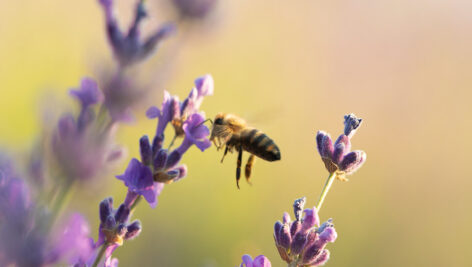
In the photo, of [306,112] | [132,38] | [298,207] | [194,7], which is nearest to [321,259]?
[298,207]

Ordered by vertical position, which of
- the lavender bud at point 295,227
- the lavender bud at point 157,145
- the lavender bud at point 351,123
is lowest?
the lavender bud at point 295,227

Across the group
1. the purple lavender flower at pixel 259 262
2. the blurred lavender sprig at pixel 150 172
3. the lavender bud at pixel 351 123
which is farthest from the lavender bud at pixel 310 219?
the blurred lavender sprig at pixel 150 172

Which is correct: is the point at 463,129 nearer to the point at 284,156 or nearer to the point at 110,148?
the point at 284,156

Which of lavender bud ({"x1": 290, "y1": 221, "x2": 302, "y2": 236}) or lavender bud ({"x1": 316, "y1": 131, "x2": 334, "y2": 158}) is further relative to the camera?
lavender bud ({"x1": 316, "y1": 131, "x2": 334, "y2": 158})

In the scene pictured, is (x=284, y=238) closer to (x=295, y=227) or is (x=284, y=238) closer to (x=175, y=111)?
(x=295, y=227)

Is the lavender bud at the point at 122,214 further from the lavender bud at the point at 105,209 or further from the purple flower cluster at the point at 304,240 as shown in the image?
the purple flower cluster at the point at 304,240

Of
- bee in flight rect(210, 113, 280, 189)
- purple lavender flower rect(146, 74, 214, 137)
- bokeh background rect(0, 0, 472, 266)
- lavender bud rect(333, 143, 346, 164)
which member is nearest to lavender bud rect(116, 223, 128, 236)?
purple lavender flower rect(146, 74, 214, 137)

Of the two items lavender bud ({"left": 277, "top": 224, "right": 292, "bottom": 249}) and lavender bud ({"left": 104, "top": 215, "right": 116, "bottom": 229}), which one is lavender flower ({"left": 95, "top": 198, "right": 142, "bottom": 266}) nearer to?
lavender bud ({"left": 104, "top": 215, "right": 116, "bottom": 229})

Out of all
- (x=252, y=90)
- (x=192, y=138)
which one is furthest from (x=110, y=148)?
(x=252, y=90)
